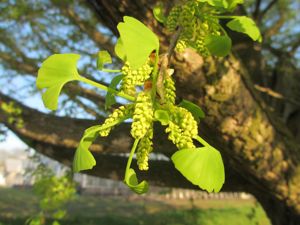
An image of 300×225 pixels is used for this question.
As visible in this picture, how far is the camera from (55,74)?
71 centimetres

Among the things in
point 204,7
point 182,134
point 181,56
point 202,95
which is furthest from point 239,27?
point 202,95

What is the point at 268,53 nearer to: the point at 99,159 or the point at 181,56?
the point at 99,159

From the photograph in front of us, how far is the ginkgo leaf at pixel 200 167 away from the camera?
0.61 m

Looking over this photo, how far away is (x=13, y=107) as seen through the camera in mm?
4219

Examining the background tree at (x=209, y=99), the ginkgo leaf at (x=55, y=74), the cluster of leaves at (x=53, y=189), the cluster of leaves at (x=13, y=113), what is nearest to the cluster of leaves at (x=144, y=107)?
the ginkgo leaf at (x=55, y=74)

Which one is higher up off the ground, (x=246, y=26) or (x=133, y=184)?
(x=246, y=26)

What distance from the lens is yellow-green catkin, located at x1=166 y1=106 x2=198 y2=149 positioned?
2.11 ft

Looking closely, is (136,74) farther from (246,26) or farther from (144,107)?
(246,26)

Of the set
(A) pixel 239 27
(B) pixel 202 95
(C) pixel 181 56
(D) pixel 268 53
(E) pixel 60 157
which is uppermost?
(A) pixel 239 27

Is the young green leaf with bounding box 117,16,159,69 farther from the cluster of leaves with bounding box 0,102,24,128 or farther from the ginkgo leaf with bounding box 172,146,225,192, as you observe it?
the cluster of leaves with bounding box 0,102,24,128

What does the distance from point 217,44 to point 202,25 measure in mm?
52

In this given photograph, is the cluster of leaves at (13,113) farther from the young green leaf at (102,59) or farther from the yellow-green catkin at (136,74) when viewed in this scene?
the yellow-green catkin at (136,74)

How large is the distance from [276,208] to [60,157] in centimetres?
230

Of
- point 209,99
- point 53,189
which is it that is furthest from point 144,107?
point 53,189
